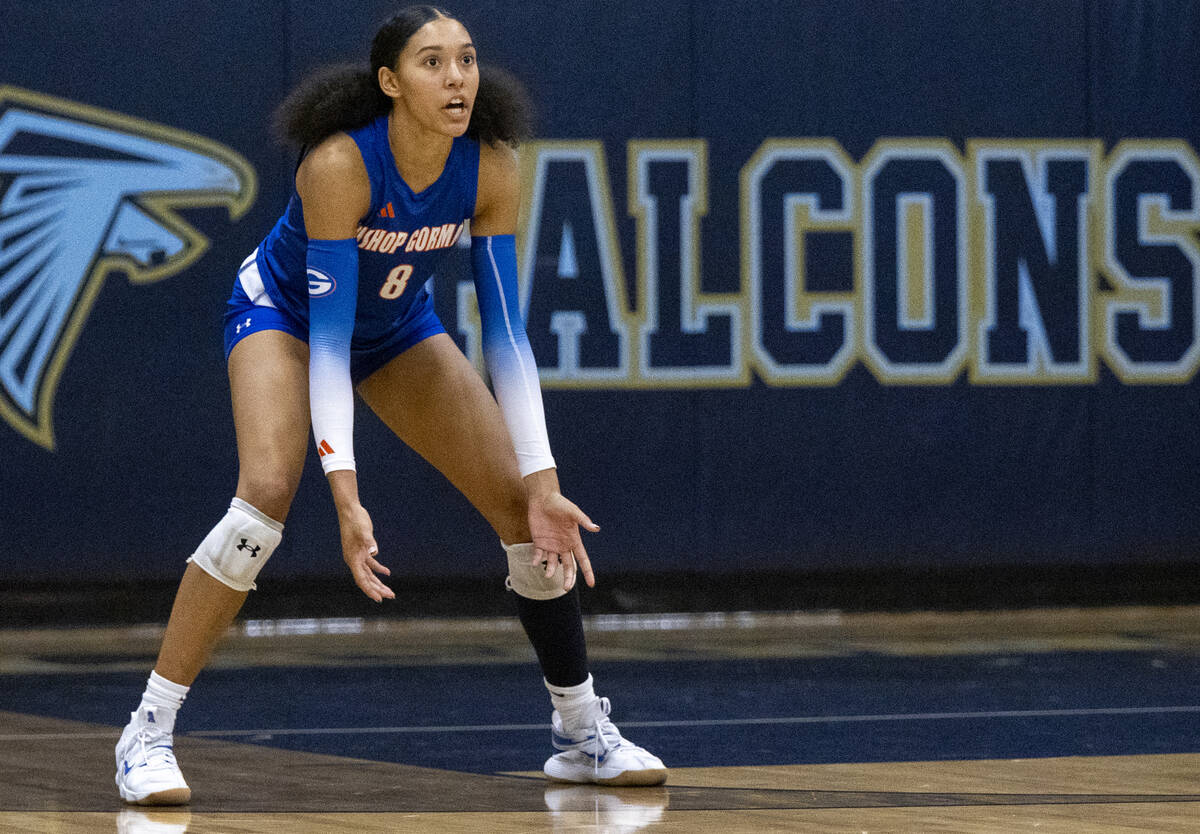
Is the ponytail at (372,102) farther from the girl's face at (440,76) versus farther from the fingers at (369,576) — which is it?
the fingers at (369,576)

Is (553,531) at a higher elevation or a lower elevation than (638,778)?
higher

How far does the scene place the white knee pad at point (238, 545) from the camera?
11.6 ft

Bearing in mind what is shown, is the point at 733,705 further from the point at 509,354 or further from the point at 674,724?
the point at 509,354

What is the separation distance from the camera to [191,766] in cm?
403

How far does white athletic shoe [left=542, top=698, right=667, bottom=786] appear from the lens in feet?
12.2

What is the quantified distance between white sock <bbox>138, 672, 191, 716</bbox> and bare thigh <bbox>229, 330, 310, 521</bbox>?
387 millimetres

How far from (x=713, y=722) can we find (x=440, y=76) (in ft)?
6.62

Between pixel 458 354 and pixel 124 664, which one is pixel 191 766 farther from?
pixel 124 664

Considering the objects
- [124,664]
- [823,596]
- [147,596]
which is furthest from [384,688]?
[823,596]

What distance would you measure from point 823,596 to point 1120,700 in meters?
2.47

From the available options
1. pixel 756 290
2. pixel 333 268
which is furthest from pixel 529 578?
pixel 756 290

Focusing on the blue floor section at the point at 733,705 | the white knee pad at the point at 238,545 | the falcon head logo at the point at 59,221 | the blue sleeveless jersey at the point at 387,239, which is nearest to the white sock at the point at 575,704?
the blue floor section at the point at 733,705

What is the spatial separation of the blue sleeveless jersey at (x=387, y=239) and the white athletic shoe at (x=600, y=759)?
3.00 feet

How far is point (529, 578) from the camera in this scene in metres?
3.75
